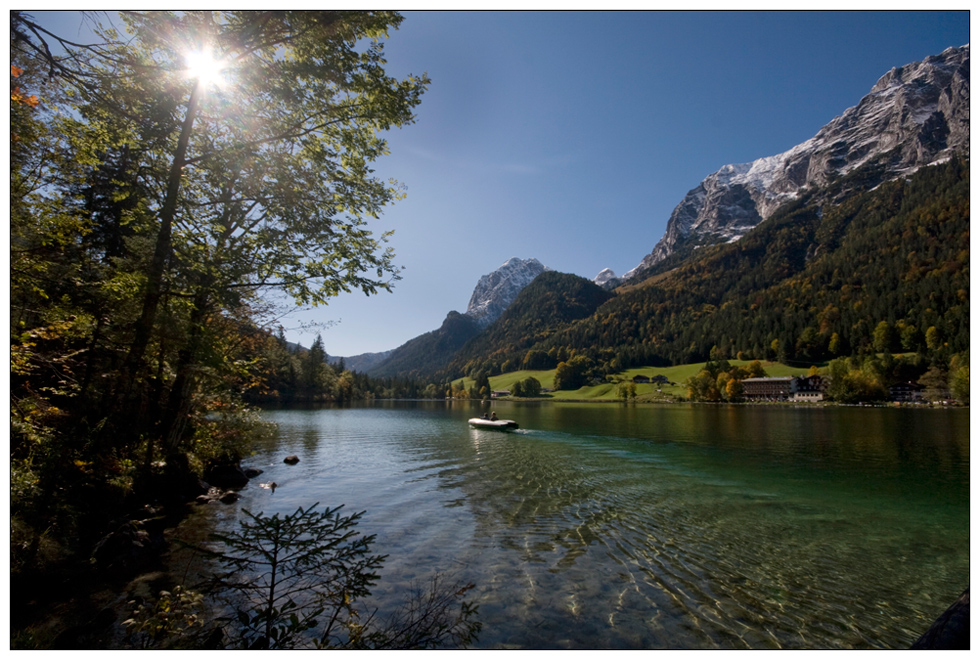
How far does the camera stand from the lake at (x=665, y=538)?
291 inches

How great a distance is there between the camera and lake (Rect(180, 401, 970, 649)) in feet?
24.3

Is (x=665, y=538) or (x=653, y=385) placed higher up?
(x=665, y=538)

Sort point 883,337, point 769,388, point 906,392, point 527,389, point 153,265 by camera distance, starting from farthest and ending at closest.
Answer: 1. point 527,389
2. point 883,337
3. point 769,388
4. point 906,392
5. point 153,265

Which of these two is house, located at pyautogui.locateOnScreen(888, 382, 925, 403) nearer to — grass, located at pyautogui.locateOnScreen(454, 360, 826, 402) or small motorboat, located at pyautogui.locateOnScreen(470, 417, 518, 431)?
grass, located at pyautogui.locateOnScreen(454, 360, 826, 402)

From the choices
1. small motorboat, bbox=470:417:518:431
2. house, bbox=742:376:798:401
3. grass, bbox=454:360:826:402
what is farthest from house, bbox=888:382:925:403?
small motorboat, bbox=470:417:518:431

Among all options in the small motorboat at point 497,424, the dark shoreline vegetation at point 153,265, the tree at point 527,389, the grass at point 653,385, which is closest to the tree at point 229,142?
the dark shoreline vegetation at point 153,265

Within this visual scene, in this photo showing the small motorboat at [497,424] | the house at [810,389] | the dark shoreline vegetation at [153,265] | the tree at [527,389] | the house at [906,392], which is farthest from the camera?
the tree at [527,389]

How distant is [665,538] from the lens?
38.8 ft

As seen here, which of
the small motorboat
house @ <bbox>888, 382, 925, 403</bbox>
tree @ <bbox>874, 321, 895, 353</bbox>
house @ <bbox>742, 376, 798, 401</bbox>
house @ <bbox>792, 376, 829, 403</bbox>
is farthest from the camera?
tree @ <bbox>874, 321, 895, 353</bbox>

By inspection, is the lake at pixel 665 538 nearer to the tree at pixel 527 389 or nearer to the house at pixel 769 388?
the house at pixel 769 388

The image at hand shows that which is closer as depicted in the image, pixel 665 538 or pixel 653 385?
pixel 665 538

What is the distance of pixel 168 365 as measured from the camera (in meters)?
15.2

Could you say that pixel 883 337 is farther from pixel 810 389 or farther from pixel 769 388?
pixel 769 388

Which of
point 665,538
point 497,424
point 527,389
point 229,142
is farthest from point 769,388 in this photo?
point 229,142
